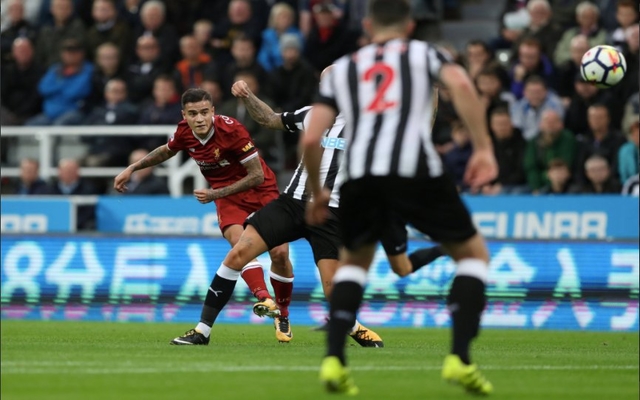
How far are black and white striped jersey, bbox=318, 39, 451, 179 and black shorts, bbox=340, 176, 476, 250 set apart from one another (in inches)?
2.2

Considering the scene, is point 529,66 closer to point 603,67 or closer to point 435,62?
point 603,67

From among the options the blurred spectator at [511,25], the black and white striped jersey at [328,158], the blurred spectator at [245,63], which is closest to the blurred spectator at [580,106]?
the blurred spectator at [511,25]

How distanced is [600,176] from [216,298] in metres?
7.38

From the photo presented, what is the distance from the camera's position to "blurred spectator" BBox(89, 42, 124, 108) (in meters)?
20.6

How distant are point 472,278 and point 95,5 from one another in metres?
15.2

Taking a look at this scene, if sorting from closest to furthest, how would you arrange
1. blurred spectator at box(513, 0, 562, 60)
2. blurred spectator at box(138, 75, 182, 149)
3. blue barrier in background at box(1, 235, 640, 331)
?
blue barrier in background at box(1, 235, 640, 331) → blurred spectator at box(513, 0, 562, 60) → blurred spectator at box(138, 75, 182, 149)

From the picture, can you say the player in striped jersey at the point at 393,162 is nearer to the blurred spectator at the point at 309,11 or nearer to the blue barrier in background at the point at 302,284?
the blue barrier in background at the point at 302,284

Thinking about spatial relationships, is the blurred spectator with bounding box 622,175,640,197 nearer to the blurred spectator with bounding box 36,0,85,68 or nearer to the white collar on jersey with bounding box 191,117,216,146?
the white collar on jersey with bounding box 191,117,216,146

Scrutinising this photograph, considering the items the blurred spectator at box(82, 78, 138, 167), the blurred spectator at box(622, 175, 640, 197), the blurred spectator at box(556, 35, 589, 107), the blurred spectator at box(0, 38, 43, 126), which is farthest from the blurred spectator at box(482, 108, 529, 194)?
the blurred spectator at box(0, 38, 43, 126)

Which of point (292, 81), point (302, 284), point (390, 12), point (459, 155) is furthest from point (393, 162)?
point (292, 81)

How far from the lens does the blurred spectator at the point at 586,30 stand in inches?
700

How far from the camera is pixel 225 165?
1162cm

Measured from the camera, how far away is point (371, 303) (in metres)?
15.6

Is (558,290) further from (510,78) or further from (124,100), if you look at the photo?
(124,100)
